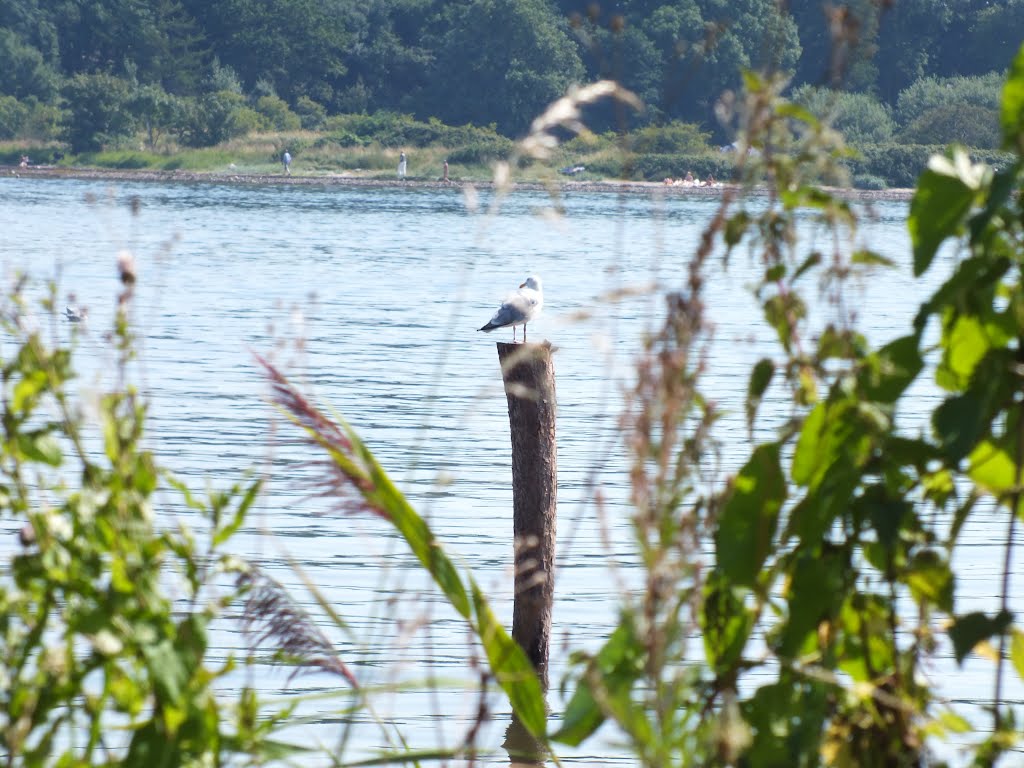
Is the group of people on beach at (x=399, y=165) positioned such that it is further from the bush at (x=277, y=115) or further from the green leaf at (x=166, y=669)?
the green leaf at (x=166, y=669)

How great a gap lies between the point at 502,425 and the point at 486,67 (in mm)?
78557

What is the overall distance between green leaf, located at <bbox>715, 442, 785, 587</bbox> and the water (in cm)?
14

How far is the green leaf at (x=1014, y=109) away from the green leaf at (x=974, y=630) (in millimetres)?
466

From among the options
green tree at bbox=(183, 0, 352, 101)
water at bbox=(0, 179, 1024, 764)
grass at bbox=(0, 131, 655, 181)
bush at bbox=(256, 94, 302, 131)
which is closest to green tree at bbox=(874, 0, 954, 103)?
grass at bbox=(0, 131, 655, 181)

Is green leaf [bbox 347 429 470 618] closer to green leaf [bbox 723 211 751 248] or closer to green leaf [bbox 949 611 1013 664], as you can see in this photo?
green leaf [bbox 723 211 751 248]

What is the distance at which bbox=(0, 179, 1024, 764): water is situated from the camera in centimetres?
218

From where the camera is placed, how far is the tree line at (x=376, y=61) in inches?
3049

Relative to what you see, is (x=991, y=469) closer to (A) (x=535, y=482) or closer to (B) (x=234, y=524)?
(B) (x=234, y=524)

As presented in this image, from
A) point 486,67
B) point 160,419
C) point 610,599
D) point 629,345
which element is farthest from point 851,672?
point 486,67

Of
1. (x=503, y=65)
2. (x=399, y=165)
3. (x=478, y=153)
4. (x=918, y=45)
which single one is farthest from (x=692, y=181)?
(x=503, y=65)

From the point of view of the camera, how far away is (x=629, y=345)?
20.2 meters

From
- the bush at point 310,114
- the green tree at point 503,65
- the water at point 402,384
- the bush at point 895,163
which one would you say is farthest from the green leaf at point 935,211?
the green tree at point 503,65

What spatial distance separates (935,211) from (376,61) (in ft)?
318

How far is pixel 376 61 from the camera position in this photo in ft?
316
